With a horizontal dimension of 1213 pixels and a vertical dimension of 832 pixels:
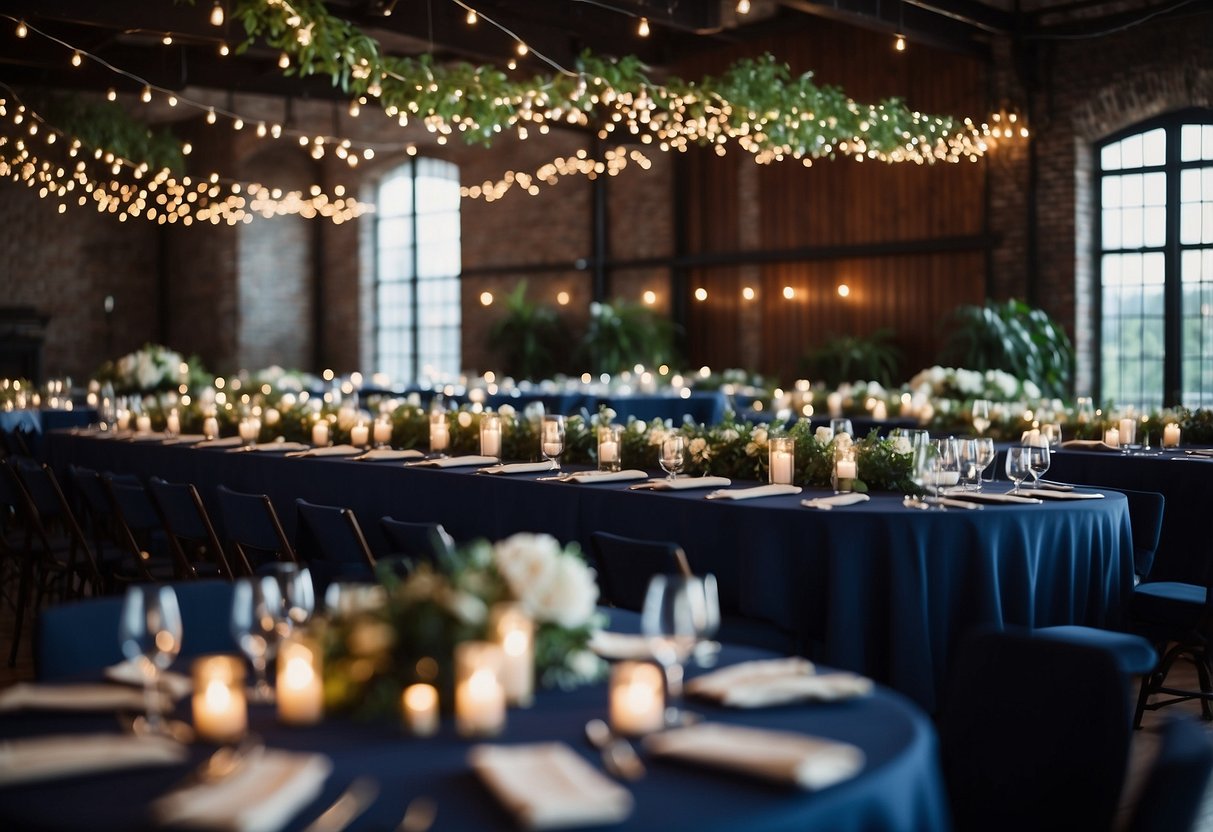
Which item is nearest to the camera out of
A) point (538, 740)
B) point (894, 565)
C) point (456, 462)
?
point (538, 740)

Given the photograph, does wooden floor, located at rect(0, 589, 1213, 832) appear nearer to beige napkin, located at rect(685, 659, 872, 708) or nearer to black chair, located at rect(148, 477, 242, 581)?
black chair, located at rect(148, 477, 242, 581)

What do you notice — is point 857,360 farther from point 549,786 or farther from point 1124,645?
point 549,786

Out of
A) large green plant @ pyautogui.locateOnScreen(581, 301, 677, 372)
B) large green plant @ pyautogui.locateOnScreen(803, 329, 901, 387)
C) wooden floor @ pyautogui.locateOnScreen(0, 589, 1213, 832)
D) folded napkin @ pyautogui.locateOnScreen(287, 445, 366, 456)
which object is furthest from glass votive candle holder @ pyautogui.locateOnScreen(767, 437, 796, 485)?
large green plant @ pyautogui.locateOnScreen(581, 301, 677, 372)

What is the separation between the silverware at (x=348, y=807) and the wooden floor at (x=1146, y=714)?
2.46 meters

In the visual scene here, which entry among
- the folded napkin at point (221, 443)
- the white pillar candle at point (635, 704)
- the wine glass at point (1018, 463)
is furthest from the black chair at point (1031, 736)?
the folded napkin at point (221, 443)

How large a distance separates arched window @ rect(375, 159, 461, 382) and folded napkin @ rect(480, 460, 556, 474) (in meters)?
13.6

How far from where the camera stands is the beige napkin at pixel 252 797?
1688 millimetres

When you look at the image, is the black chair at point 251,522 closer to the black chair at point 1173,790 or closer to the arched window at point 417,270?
the black chair at point 1173,790

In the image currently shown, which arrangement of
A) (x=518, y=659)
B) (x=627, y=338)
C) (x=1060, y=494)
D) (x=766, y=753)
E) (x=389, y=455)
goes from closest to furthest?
(x=766, y=753), (x=518, y=659), (x=1060, y=494), (x=389, y=455), (x=627, y=338)

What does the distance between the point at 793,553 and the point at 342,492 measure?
2.74 metres

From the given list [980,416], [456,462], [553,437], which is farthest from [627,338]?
[553,437]

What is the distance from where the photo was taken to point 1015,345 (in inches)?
479

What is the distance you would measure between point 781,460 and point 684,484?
1.27ft

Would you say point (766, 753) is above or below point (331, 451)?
below
